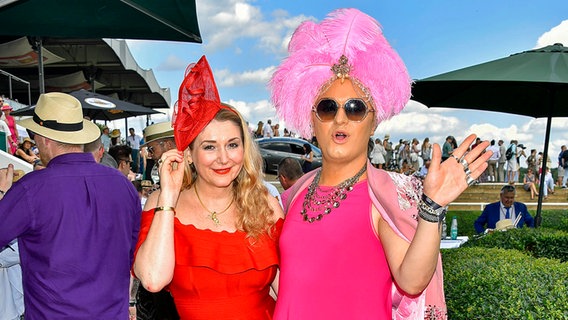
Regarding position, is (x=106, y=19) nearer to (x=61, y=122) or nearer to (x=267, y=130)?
(x=61, y=122)

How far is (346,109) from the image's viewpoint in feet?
7.40

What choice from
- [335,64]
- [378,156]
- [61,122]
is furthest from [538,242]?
[378,156]

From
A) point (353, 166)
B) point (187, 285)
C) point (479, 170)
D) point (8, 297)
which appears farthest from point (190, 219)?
point (8, 297)

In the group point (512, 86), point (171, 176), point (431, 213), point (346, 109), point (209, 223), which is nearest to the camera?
point (431, 213)

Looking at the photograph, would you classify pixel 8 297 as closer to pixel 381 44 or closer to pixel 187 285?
pixel 187 285

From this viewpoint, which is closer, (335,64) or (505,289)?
(335,64)

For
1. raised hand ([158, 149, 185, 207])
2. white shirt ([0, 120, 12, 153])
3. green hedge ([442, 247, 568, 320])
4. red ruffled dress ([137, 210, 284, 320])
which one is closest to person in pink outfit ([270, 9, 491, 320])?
red ruffled dress ([137, 210, 284, 320])

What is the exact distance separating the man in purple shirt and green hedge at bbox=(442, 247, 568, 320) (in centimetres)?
225

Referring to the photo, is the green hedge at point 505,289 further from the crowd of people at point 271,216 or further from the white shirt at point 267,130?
the white shirt at point 267,130

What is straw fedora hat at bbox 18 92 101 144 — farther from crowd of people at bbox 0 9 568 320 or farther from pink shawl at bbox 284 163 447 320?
pink shawl at bbox 284 163 447 320

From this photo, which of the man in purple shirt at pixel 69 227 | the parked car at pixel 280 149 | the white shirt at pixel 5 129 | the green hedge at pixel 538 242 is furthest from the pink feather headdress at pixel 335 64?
the parked car at pixel 280 149

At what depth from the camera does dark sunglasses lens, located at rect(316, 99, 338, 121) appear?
2281 millimetres

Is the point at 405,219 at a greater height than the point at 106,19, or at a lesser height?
lesser

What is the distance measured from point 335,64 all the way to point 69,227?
196 cm
